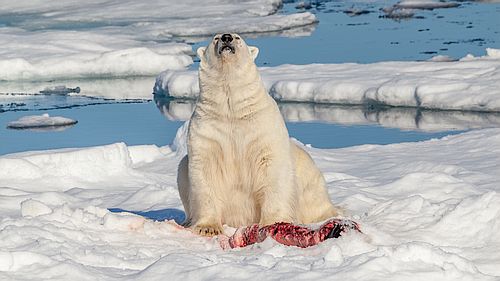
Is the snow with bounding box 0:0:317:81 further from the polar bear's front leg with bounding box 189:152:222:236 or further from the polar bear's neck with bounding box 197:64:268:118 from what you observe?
the polar bear's front leg with bounding box 189:152:222:236

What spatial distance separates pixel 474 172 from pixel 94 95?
7.71 metres

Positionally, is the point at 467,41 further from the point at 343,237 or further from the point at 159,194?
the point at 343,237

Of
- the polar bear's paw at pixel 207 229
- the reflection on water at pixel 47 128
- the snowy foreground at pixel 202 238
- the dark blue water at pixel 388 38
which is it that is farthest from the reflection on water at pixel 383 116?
the polar bear's paw at pixel 207 229

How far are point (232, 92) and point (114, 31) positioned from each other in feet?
47.0

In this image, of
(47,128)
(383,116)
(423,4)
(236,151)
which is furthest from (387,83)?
(423,4)

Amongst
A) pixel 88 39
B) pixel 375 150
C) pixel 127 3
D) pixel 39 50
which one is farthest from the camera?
pixel 127 3

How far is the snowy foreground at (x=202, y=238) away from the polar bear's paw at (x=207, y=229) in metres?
0.05

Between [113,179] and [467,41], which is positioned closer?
[113,179]

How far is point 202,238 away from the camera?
13.4ft

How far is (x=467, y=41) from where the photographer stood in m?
15.8

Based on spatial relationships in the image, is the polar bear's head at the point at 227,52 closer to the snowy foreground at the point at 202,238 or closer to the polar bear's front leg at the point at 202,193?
the polar bear's front leg at the point at 202,193

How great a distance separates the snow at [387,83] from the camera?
11062mm

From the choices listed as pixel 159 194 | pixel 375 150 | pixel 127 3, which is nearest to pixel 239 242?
pixel 159 194

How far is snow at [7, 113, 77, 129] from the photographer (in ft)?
35.9
